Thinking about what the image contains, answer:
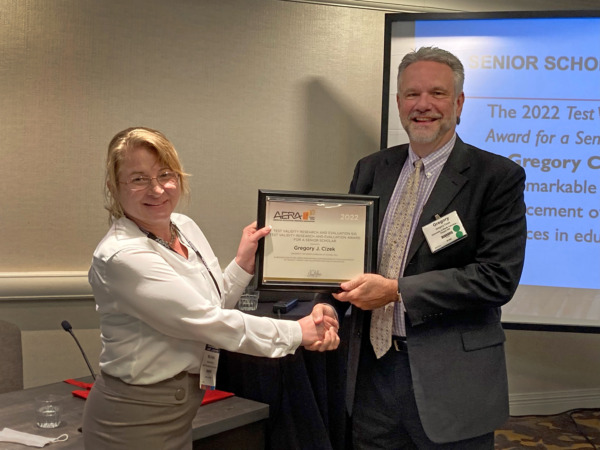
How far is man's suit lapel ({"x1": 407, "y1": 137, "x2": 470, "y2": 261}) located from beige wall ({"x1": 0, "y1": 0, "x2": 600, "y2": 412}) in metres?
2.17

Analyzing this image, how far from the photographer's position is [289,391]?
285 cm

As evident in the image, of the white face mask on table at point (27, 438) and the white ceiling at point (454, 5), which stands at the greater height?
the white ceiling at point (454, 5)

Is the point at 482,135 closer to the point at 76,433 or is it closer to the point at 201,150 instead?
the point at 201,150

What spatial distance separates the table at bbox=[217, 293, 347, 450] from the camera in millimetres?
2828

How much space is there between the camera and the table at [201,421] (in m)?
2.06

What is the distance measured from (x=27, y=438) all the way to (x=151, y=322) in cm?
58

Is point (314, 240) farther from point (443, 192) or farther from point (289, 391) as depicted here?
point (289, 391)

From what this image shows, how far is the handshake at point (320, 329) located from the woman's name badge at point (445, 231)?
389 mm

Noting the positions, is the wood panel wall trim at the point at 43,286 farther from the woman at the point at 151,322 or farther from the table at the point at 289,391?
the woman at the point at 151,322

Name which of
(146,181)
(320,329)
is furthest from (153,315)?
(320,329)

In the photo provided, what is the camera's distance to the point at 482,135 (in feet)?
12.6

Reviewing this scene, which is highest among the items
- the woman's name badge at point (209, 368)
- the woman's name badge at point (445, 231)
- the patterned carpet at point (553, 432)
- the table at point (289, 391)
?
the woman's name badge at point (445, 231)

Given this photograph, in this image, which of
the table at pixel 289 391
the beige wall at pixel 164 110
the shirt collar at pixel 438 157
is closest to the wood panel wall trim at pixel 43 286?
the beige wall at pixel 164 110

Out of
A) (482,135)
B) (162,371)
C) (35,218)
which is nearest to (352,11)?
(482,135)
